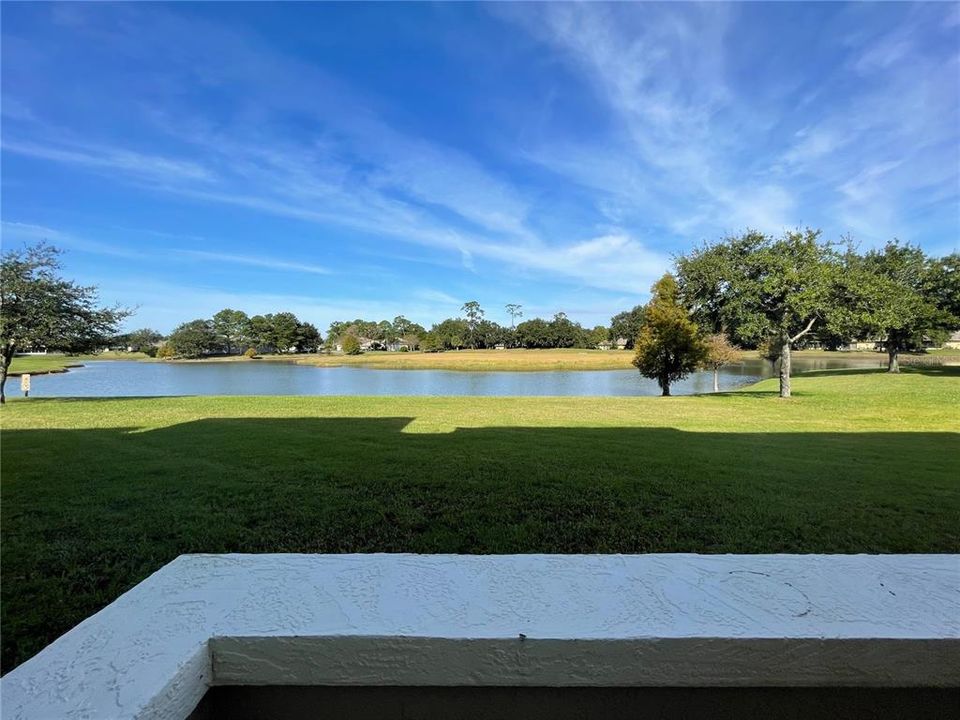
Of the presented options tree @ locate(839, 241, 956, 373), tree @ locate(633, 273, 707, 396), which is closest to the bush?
tree @ locate(633, 273, 707, 396)

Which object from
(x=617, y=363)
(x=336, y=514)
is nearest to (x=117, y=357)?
(x=617, y=363)

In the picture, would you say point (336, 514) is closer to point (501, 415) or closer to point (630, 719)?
point (630, 719)

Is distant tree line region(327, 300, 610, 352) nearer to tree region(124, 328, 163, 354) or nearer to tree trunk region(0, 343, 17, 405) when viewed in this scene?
tree region(124, 328, 163, 354)

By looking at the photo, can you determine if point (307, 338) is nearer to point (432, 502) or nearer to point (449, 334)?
point (449, 334)

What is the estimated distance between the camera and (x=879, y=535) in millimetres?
3455

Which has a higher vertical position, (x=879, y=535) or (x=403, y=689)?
(x=403, y=689)

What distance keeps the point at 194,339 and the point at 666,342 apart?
2942 inches

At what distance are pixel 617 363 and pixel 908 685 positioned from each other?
55108 millimetres

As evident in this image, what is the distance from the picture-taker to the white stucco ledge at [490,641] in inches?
38.9

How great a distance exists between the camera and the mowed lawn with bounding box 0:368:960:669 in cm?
326

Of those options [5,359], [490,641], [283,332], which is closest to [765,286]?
[490,641]

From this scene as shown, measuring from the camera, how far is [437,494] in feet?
14.6

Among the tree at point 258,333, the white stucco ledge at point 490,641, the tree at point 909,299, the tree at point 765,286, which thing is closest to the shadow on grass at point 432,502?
the white stucco ledge at point 490,641

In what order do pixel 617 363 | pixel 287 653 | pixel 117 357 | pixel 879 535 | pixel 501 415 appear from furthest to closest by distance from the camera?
pixel 117 357 < pixel 617 363 < pixel 501 415 < pixel 879 535 < pixel 287 653
